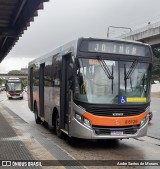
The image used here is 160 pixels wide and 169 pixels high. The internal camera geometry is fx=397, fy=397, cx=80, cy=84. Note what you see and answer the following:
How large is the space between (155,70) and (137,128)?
72.8 meters

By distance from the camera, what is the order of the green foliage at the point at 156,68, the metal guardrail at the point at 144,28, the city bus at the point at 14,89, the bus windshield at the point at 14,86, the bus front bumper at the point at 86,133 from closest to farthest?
the bus front bumper at the point at 86,133, the metal guardrail at the point at 144,28, the city bus at the point at 14,89, the bus windshield at the point at 14,86, the green foliage at the point at 156,68

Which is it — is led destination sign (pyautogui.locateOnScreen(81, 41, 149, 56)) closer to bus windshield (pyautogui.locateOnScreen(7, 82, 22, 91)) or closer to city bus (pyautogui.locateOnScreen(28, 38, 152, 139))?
city bus (pyautogui.locateOnScreen(28, 38, 152, 139))

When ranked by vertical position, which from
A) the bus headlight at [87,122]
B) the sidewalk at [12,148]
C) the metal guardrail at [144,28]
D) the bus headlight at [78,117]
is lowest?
the sidewalk at [12,148]

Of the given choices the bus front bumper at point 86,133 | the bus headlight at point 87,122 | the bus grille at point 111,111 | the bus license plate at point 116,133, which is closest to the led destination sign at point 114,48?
the bus grille at point 111,111

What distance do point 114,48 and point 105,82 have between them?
100 cm

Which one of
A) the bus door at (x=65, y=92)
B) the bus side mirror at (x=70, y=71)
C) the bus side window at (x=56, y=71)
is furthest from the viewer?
the bus side window at (x=56, y=71)

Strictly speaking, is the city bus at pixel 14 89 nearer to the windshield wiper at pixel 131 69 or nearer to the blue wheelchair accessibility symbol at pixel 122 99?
the windshield wiper at pixel 131 69

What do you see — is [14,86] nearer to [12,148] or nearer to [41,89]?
[41,89]

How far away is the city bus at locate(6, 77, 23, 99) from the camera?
170ft

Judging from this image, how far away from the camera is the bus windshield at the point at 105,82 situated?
10094 mm

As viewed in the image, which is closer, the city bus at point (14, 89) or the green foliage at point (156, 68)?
the city bus at point (14, 89)

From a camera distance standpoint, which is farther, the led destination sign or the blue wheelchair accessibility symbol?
the led destination sign

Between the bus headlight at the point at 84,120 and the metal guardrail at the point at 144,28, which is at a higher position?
the metal guardrail at the point at 144,28

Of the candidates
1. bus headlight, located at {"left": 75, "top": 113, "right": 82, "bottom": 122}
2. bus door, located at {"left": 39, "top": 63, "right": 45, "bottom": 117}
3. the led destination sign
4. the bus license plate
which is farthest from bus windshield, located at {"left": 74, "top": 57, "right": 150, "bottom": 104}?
bus door, located at {"left": 39, "top": 63, "right": 45, "bottom": 117}
